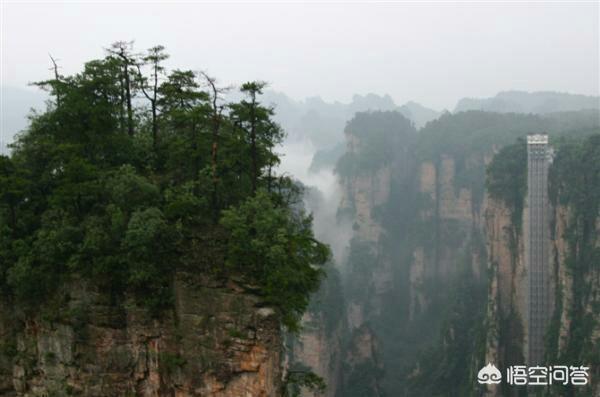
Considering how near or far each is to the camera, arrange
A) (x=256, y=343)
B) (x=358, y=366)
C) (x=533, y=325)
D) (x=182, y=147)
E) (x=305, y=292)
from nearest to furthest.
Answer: (x=256, y=343) → (x=305, y=292) → (x=182, y=147) → (x=533, y=325) → (x=358, y=366)

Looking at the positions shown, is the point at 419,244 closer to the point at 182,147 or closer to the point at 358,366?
the point at 358,366

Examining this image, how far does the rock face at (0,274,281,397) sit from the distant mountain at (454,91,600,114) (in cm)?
10450

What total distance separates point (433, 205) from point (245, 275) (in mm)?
58977

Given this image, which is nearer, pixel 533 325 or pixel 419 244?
pixel 533 325

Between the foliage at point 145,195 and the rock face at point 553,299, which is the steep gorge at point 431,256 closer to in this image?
the rock face at point 553,299

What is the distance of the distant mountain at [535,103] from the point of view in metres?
119

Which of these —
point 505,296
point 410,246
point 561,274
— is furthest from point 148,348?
point 410,246

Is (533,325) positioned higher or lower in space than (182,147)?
lower

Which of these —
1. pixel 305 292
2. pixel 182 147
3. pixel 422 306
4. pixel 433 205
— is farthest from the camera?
pixel 433 205

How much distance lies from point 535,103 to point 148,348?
466 ft

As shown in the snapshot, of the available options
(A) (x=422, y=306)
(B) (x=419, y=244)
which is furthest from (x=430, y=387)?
(B) (x=419, y=244)

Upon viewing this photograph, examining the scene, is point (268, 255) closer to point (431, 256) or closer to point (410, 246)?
point (431, 256)

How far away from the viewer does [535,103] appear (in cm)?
14050

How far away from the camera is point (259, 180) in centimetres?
1352
